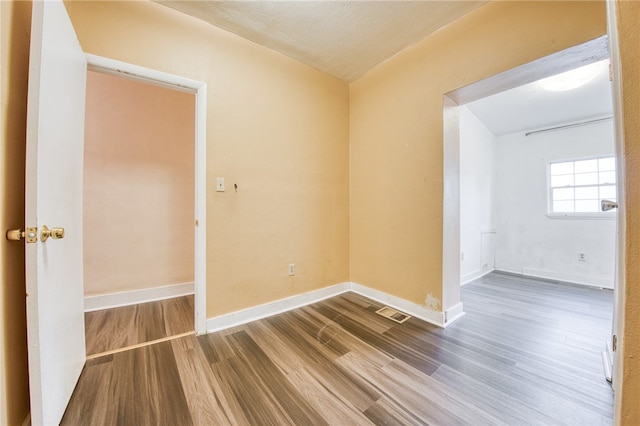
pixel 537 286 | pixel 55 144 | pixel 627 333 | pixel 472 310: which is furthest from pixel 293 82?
pixel 537 286

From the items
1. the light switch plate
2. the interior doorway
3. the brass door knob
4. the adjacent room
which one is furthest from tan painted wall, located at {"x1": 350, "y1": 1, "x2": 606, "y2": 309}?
the brass door knob

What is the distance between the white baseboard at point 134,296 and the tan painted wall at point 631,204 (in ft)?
10.7

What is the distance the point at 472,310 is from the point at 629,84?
2.33 m

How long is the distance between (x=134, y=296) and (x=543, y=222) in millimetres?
5929

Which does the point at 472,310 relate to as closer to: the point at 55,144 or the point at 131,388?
the point at 131,388

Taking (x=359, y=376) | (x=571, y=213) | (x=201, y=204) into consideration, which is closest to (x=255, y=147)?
(x=201, y=204)

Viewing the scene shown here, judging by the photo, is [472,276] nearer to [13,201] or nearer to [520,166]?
[520,166]

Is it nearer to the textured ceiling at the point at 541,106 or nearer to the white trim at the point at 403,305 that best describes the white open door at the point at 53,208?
the white trim at the point at 403,305

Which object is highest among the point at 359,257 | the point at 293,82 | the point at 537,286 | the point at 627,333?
the point at 293,82

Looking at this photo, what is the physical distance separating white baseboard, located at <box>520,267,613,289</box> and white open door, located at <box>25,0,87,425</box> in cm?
549

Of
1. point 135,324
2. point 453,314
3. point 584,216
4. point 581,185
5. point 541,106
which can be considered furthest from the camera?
point 581,185

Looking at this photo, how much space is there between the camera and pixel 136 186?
8.47 ft

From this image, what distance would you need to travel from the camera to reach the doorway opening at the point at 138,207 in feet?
7.64

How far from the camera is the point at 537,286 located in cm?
324
